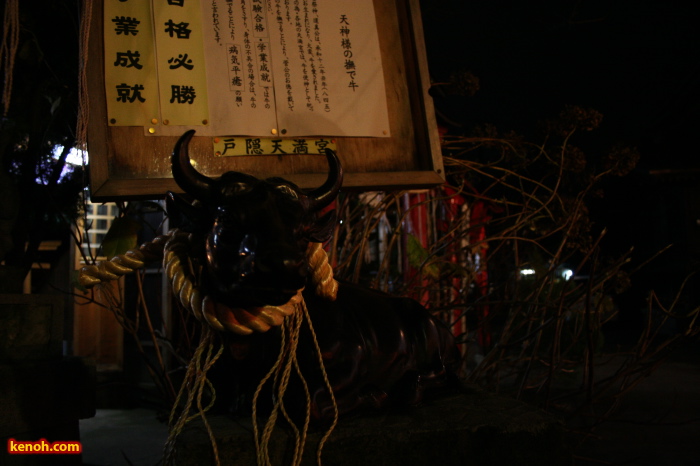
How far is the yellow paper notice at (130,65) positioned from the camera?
1.53 metres

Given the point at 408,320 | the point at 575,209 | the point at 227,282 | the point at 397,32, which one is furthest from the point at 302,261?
the point at 575,209

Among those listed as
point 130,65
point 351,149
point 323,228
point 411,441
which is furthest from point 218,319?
point 130,65

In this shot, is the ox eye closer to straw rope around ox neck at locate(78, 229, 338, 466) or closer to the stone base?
straw rope around ox neck at locate(78, 229, 338, 466)

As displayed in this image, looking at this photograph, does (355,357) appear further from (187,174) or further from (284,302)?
(187,174)

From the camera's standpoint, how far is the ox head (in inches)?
43.2

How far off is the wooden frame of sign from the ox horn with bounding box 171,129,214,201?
31cm

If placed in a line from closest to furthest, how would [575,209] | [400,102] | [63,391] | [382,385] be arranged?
1. [382,385]
2. [400,102]
3. [575,209]
4. [63,391]

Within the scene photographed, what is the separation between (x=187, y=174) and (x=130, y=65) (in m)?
0.62

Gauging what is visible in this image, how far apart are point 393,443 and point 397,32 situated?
1.45 meters

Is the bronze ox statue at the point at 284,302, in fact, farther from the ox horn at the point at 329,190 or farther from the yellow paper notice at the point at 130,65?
the yellow paper notice at the point at 130,65

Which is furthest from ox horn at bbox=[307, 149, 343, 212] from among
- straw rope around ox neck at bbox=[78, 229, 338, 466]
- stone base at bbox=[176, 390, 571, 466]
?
stone base at bbox=[176, 390, 571, 466]

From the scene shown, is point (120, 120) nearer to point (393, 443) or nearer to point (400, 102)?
point (400, 102)

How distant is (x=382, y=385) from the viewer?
146 cm

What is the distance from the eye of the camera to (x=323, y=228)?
1.32 meters
